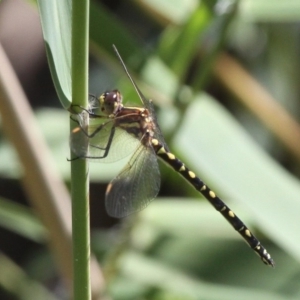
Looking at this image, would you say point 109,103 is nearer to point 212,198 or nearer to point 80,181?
point 212,198

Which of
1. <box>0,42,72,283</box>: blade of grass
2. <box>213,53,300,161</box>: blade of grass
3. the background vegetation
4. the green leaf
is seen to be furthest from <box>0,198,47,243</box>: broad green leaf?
the green leaf

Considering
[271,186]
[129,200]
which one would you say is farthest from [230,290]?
[129,200]

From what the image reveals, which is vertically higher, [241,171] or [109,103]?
[109,103]

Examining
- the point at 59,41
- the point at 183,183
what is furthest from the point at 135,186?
the point at 183,183

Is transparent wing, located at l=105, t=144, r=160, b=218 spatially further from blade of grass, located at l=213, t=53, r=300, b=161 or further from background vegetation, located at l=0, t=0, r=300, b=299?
blade of grass, located at l=213, t=53, r=300, b=161

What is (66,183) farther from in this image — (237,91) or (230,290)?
(237,91)

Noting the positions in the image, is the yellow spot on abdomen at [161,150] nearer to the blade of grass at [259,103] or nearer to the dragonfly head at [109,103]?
the dragonfly head at [109,103]

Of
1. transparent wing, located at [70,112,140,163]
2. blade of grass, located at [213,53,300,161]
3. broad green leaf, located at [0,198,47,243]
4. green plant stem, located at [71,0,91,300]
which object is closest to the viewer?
green plant stem, located at [71,0,91,300]
